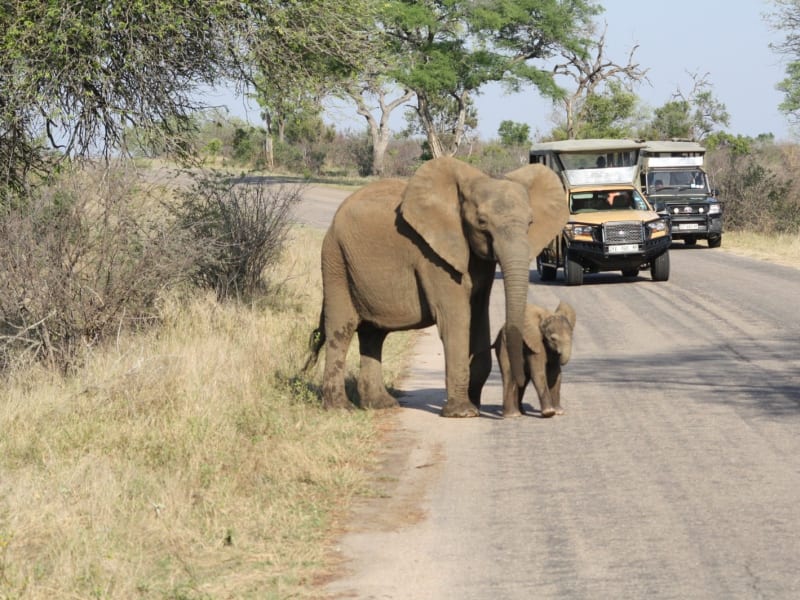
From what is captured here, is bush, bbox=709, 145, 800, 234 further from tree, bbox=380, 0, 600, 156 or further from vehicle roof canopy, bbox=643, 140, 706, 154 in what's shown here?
tree, bbox=380, 0, 600, 156

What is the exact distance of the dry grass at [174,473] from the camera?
675 cm

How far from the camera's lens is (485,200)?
34.7 feet

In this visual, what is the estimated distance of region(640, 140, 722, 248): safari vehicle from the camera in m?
31.2

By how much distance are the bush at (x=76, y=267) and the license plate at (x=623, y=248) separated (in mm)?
10717

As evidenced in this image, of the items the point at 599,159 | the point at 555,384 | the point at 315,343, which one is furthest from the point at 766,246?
the point at 555,384

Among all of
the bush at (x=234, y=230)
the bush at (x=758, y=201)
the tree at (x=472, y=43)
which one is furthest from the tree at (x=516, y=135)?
the bush at (x=234, y=230)

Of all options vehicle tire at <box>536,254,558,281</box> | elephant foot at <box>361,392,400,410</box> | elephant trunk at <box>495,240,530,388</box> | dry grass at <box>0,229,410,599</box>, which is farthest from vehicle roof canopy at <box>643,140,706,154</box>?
elephant trunk at <box>495,240,530,388</box>

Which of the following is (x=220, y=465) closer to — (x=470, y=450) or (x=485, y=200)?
(x=470, y=450)

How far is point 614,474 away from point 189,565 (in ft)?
10.2

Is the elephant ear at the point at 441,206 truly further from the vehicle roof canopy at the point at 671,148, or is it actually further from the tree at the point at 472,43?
the tree at the point at 472,43

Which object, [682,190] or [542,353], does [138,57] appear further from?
[682,190]

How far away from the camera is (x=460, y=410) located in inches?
438

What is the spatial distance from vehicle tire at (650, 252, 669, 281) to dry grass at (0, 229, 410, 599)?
10.7 m

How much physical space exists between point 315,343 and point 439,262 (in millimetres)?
2001
